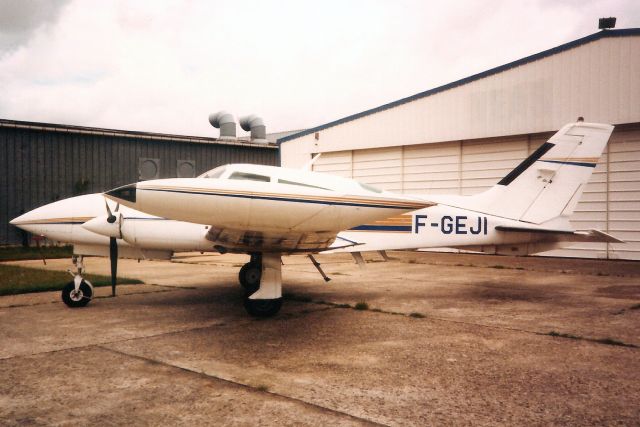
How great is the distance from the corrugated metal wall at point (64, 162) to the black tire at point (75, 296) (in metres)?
14.3

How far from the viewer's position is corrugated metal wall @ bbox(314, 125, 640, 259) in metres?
14.8

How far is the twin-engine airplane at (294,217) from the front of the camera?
5500 millimetres

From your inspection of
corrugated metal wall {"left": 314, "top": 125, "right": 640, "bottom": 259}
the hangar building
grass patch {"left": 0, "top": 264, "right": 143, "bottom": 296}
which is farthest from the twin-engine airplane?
corrugated metal wall {"left": 314, "top": 125, "right": 640, "bottom": 259}

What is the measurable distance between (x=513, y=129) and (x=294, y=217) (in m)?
13.1

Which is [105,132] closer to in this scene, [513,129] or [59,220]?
[59,220]

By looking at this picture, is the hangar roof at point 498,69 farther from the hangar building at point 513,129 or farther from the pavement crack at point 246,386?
the pavement crack at point 246,386

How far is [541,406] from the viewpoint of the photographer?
3.89 meters

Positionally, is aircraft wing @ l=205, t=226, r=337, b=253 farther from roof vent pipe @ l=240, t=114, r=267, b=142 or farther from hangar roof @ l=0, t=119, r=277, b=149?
roof vent pipe @ l=240, t=114, r=267, b=142

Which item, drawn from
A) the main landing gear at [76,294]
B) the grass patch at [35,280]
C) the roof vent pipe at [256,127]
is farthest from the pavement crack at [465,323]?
the roof vent pipe at [256,127]

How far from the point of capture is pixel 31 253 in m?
17.8

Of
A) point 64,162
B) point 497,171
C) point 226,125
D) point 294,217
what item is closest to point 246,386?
point 294,217

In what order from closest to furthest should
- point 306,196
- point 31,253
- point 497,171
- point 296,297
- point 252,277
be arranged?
point 306,196
point 252,277
point 296,297
point 497,171
point 31,253

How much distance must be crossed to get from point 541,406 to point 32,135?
72.2ft

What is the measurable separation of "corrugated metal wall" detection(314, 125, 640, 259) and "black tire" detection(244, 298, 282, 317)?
12111 mm
